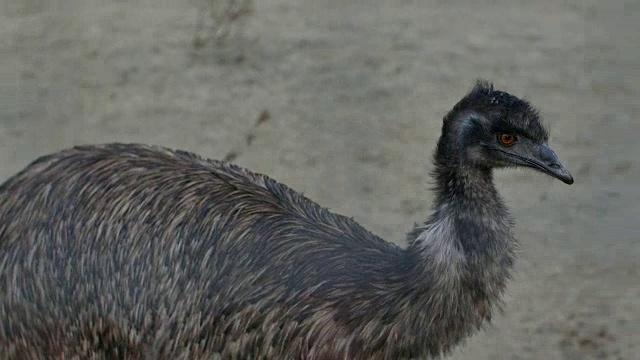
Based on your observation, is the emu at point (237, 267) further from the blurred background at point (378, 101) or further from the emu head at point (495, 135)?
the blurred background at point (378, 101)

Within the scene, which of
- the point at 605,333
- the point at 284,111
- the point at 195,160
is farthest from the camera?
the point at 284,111

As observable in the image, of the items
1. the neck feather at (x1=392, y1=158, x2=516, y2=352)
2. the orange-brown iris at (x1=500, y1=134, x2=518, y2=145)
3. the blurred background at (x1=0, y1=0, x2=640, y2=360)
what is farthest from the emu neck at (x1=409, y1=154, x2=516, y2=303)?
the blurred background at (x1=0, y1=0, x2=640, y2=360)

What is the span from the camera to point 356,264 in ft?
12.0

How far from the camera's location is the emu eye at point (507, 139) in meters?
3.55

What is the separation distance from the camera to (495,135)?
3.54 m

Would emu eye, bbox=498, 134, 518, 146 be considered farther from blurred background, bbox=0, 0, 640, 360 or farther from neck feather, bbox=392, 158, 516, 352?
blurred background, bbox=0, 0, 640, 360

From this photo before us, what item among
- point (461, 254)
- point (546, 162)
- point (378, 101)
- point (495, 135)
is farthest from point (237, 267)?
point (378, 101)

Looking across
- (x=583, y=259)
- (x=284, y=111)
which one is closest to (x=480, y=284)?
(x=583, y=259)

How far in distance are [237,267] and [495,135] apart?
2.80 feet

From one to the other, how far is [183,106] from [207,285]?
3668 mm

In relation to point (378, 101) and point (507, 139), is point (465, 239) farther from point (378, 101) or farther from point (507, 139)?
point (378, 101)

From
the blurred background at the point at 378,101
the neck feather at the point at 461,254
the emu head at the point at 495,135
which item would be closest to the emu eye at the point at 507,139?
the emu head at the point at 495,135

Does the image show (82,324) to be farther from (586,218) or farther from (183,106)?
(183,106)

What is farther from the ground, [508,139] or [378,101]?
[378,101]
